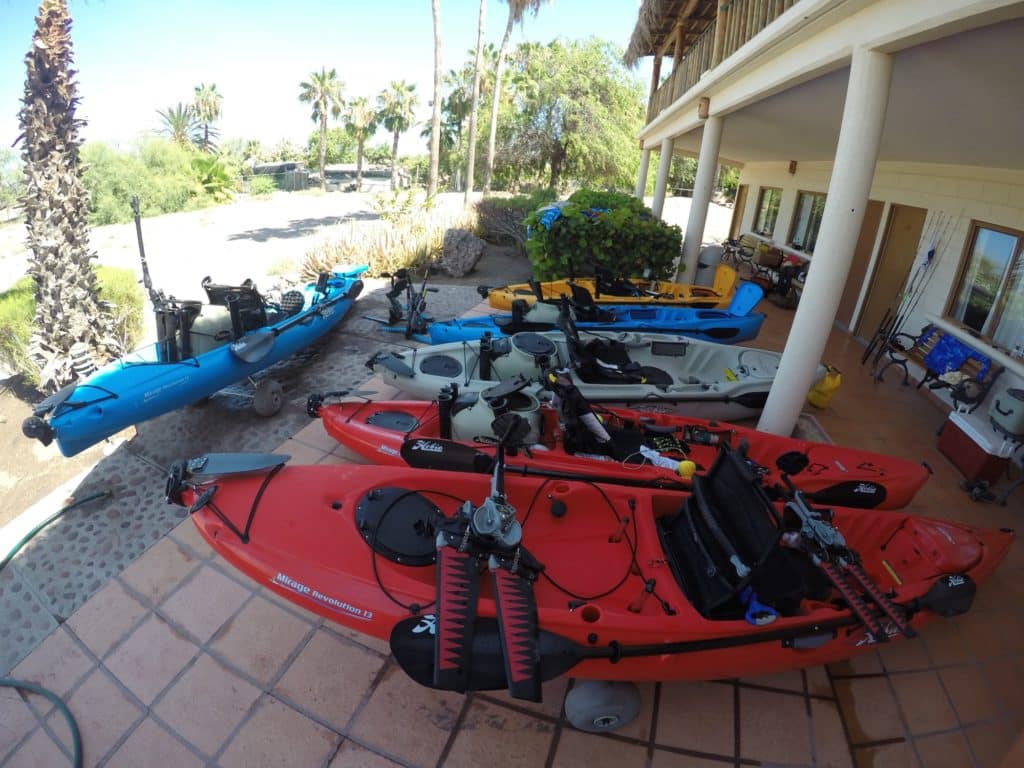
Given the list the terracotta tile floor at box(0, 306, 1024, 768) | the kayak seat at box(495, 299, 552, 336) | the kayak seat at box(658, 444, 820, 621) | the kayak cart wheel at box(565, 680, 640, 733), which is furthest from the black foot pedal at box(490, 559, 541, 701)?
the kayak seat at box(495, 299, 552, 336)

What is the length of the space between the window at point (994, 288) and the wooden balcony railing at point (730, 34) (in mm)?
3700

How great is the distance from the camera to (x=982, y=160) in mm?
6121

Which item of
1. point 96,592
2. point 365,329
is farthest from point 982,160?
point 96,592

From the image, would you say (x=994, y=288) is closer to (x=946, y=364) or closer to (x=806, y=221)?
(x=946, y=364)

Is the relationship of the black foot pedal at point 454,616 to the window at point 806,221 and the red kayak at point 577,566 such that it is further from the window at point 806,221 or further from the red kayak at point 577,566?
the window at point 806,221

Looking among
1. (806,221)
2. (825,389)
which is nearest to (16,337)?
(825,389)

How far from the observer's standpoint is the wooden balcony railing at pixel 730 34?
5.32 metres

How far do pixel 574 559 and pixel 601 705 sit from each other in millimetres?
734

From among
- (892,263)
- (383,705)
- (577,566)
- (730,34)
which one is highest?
(730,34)

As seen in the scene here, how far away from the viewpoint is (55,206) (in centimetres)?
689

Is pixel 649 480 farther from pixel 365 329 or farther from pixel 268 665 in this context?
pixel 365 329

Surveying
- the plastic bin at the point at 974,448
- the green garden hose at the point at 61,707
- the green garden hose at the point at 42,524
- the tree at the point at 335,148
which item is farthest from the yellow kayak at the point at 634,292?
the tree at the point at 335,148

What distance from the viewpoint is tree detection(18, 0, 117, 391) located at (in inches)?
257

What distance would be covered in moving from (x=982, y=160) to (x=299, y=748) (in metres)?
8.71
